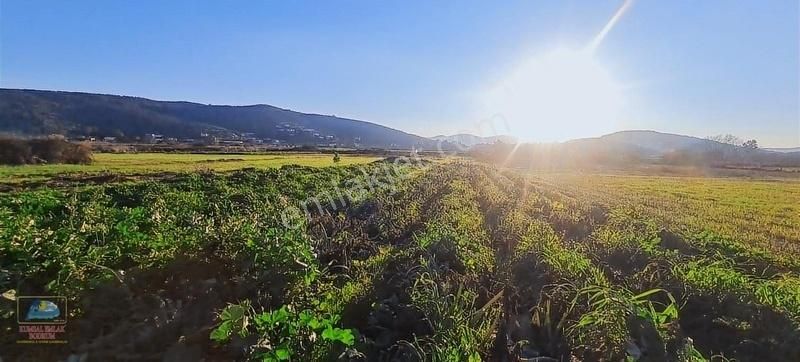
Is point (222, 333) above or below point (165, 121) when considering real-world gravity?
below

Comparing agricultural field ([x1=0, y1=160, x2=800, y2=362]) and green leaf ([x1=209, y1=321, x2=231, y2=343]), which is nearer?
green leaf ([x1=209, y1=321, x2=231, y2=343])

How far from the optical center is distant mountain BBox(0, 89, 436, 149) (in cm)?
8612

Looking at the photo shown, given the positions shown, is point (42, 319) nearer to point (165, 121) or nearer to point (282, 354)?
point (282, 354)

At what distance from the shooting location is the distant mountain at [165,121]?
86.1 m

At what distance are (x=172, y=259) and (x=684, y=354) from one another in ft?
15.3

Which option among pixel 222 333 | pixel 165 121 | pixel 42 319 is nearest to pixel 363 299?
pixel 222 333

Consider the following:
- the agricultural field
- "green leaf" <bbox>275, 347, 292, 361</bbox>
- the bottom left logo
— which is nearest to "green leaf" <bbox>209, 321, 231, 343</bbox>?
the agricultural field

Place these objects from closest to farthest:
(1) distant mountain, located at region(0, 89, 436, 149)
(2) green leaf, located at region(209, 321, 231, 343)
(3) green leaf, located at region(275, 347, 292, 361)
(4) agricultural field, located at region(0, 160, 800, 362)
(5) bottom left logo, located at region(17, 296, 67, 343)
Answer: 1. (3) green leaf, located at region(275, 347, 292, 361)
2. (2) green leaf, located at region(209, 321, 231, 343)
3. (4) agricultural field, located at region(0, 160, 800, 362)
4. (5) bottom left logo, located at region(17, 296, 67, 343)
5. (1) distant mountain, located at region(0, 89, 436, 149)

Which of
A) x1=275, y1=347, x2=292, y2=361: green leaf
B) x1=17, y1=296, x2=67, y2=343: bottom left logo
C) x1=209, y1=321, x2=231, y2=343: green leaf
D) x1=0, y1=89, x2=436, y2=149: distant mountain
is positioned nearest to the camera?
x1=275, y1=347, x2=292, y2=361: green leaf

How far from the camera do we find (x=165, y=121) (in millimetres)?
115812

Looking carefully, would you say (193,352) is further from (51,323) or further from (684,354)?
(684,354)

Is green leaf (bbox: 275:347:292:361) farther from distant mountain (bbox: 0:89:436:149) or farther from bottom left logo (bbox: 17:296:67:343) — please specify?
distant mountain (bbox: 0:89:436:149)

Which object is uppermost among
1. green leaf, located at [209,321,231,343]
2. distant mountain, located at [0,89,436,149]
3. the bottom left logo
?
distant mountain, located at [0,89,436,149]

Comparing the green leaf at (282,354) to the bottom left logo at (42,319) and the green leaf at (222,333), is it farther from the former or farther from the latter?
the bottom left logo at (42,319)
